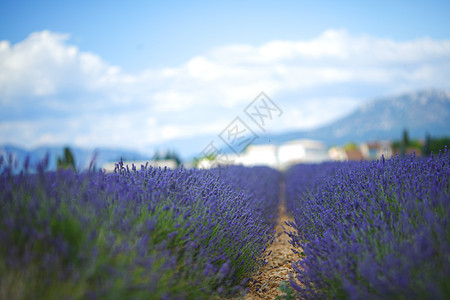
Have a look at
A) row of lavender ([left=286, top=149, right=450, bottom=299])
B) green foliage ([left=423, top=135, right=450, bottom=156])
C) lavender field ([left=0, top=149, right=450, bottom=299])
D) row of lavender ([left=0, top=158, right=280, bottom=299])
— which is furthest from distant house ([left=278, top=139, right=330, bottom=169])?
row of lavender ([left=0, top=158, right=280, bottom=299])

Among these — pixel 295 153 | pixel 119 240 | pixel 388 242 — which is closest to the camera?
pixel 119 240

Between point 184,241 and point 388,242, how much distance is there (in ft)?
4.13

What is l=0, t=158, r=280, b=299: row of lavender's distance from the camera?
1729 mm

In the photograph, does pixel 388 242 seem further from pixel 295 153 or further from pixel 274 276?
pixel 295 153

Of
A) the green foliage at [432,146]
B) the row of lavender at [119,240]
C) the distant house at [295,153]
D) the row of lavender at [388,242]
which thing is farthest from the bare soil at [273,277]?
the distant house at [295,153]

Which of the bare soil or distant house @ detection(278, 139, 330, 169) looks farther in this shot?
distant house @ detection(278, 139, 330, 169)

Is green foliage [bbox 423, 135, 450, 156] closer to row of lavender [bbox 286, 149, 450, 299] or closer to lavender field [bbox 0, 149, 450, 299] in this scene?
row of lavender [bbox 286, 149, 450, 299]

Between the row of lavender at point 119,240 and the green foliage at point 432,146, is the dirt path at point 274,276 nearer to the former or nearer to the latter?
the row of lavender at point 119,240

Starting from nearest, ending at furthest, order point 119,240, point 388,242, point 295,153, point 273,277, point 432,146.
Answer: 1. point 119,240
2. point 388,242
3. point 273,277
4. point 432,146
5. point 295,153

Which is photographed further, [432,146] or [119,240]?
[432,146]

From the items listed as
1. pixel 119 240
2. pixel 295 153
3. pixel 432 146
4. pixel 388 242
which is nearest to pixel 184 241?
pixel 119 240

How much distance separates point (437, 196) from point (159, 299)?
186 centimetres

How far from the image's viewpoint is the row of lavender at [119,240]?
173cm

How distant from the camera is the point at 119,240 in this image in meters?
2.06
